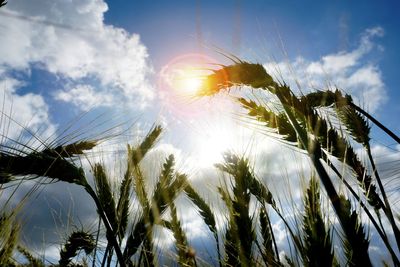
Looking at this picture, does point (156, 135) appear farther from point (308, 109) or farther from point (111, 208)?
point (308, 109)

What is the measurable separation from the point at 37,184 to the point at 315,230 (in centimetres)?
191

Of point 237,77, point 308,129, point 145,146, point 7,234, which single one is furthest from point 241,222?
point 145,146

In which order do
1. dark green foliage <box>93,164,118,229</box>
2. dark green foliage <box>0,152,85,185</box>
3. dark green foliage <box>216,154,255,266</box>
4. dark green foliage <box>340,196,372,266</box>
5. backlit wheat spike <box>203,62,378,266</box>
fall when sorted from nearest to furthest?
dark green foliage <box>340,196,372,266</box>
backlit wheat spike <box>203,62,378,266</box>
dark green foliage <box>216,154,255,266</box>
dark green foliage <box>0,152,85,185</box>
dark green foliage <box>93,164,118,229</box>

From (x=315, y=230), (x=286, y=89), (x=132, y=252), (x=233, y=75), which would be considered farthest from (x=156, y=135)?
(x=315, y=230)

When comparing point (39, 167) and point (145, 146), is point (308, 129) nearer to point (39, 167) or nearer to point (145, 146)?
point (39, 167)

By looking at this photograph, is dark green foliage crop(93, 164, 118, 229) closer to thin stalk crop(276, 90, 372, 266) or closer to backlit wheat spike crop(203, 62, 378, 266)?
backlit wheat spike crop(203, 62, 378, 266)

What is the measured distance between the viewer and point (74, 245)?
4180mm

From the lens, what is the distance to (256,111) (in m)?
2.86

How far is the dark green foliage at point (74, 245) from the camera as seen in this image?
402 cm

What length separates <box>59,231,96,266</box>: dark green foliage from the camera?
4.02 metres

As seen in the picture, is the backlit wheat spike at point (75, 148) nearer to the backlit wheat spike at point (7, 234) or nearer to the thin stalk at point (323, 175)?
the backlit wheat spike at point (7, 234)

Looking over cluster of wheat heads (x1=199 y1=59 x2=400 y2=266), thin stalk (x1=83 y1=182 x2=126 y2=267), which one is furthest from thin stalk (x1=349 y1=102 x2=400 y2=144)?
thin stalk (x1=83 y1=182 x2=126 y2=267)

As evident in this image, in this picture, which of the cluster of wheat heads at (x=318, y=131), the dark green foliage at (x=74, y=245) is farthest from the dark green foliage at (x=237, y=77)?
the dark green foliage at (x=74, y=245)

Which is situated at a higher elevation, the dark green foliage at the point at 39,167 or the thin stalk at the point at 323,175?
the dark green foliage at the point at 39,167
